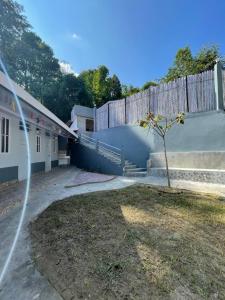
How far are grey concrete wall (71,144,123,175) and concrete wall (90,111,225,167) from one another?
4.04 feet

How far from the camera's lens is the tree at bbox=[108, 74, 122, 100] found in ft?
83.8

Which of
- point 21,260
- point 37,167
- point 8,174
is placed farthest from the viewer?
point 37,167

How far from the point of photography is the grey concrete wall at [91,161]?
1012 cm

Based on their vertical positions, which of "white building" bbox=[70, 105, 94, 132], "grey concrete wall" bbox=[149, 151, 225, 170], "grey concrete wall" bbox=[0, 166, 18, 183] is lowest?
"grey concrete wall" bbox=[0, 166, 18, 183]

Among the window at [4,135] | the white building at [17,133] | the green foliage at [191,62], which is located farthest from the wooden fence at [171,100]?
the green foliage at [191,62]

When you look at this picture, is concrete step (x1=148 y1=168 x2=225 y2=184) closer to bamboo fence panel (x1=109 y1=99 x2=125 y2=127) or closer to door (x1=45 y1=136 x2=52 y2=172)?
bamboo fence panel (x1=109 y1=99 x2=125 y2=127)

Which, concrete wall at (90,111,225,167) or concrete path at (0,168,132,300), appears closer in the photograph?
concrete path at (0,168,132,300)

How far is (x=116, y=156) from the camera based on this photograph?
10750mm

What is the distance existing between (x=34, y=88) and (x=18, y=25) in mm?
6170

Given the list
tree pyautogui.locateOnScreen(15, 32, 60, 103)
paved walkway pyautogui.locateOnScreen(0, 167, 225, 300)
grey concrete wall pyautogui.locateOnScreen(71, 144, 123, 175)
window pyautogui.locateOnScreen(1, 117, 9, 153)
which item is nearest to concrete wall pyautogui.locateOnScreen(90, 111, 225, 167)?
grey concrete wall pyautogui.locateOnScreen(71, 144, 123, 175)

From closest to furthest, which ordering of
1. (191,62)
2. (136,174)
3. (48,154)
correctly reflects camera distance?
(136,174) → (48,154) → (191,62)

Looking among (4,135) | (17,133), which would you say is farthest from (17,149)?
(4,135)

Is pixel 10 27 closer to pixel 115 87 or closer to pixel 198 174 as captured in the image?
pixel 115 87

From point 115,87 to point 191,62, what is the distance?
9.75 meters
